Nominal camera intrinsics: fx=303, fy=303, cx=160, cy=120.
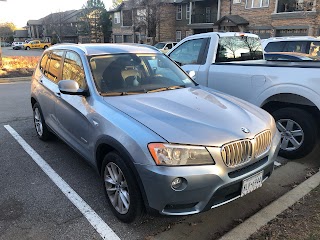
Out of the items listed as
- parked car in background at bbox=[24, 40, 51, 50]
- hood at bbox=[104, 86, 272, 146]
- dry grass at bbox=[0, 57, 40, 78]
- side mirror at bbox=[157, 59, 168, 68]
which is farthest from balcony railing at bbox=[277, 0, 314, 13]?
parked car in background at bbox=[24, 40, 51, 50]

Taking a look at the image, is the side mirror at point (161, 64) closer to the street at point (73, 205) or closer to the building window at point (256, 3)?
the street at point (73, 205)

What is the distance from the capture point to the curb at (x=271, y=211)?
2834 mm

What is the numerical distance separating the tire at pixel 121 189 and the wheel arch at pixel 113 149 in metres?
0.07

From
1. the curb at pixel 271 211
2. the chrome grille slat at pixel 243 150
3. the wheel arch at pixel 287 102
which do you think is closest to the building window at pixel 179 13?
the wheel arch at pixel 287 102

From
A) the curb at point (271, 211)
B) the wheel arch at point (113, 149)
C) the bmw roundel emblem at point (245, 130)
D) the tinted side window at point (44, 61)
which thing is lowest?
the curb at point (271, 211)

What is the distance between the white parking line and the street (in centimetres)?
3

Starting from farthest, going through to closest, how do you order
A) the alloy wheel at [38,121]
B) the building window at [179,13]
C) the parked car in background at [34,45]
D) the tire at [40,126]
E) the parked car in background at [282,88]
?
the parked car in background at [34,45], the building window at [179,13], the alloy wheel at [38,121], the tire at [40,126], the parked car in background at [282,88]

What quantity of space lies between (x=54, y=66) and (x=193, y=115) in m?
2.71

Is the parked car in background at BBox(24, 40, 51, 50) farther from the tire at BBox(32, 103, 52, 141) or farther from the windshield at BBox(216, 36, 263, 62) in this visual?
the windshield at BBox(216, 36, 263, 62)

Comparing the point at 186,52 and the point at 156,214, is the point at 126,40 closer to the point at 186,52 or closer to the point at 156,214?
the point at 186,52

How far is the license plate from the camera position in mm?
2771

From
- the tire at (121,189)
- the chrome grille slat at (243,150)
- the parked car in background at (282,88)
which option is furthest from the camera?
the parked car in background at (282,88)

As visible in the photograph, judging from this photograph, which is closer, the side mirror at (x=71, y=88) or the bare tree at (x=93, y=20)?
the side mirror at (x=71, y=88)

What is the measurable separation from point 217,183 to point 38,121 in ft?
12.7
